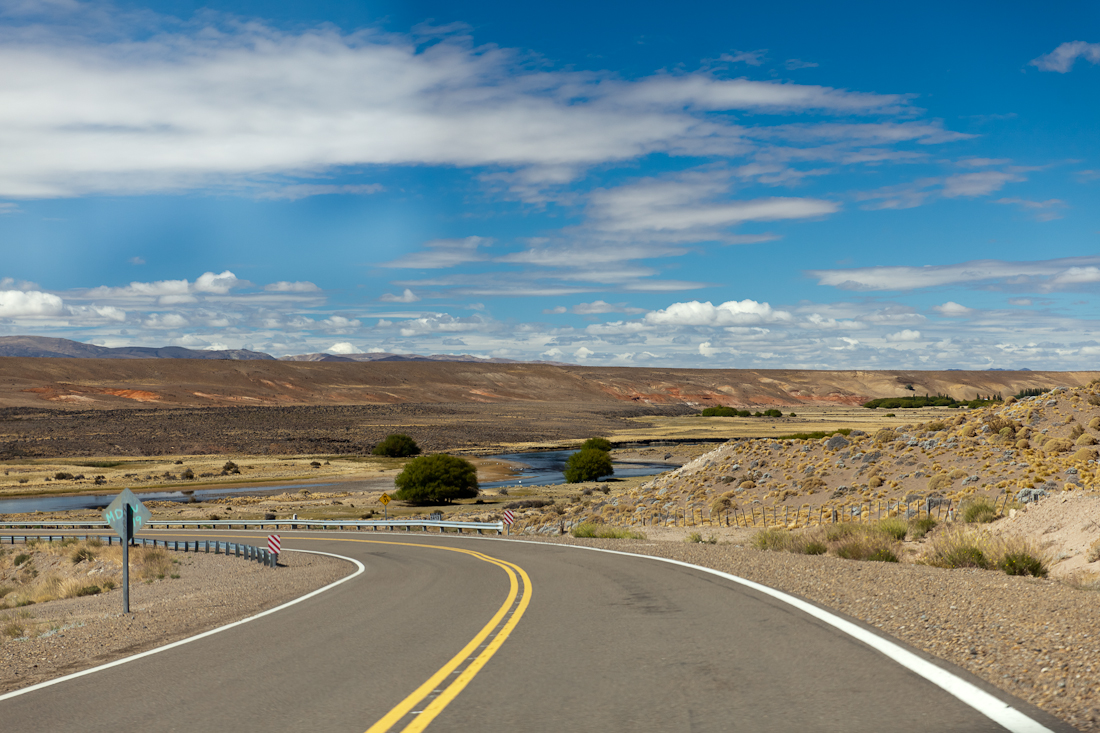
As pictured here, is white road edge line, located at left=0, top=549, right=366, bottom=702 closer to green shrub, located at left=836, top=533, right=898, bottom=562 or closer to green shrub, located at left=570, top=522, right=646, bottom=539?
green shrub, located at left=836, top=533, right=898, bottom=562

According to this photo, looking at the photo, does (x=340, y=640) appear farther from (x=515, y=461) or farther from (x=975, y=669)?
(x=515, y=461)

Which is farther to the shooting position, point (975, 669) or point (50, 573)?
point (50, 573)

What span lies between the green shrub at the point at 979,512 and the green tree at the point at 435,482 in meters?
42.3

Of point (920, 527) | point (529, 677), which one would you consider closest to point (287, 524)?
point (920, 527)

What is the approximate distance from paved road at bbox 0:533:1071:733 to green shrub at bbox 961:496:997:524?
9531 mm

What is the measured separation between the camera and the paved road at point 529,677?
18.7ft

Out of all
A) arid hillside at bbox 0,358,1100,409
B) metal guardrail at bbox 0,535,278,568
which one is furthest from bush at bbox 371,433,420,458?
arid hillside at bbox 0,358,1100,409

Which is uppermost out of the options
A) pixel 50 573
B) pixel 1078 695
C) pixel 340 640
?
pixel 1078 695

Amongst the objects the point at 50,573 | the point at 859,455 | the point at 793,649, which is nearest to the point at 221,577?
the point at 50,573

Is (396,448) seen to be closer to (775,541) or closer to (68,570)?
(68,570)

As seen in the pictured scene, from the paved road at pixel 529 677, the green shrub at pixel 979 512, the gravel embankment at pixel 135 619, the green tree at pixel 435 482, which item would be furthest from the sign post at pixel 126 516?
the green tree at pixel 435 482

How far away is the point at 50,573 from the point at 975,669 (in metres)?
36.0

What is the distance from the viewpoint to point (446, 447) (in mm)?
102438

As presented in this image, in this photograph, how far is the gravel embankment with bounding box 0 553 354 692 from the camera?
9.28 metres
